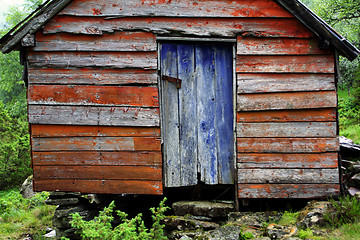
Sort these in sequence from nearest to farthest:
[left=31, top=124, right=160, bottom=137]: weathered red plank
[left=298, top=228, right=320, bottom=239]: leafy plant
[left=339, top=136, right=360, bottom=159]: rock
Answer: [left=298, top=228, right=320, bottom=239]: leafy plant → [left=31, top=124, right=160, bottom=137]: weathered red plank → [left=339, top=136, right=360, bottom=159]: rock

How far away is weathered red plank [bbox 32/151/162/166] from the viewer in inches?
182

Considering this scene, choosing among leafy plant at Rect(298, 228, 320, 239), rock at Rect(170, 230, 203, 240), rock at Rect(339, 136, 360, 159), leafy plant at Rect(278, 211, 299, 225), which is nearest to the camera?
leafy plant at Rect(298, 228, 320, 239)

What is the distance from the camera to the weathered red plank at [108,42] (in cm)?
451

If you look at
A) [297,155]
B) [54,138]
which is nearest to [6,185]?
[54,138]

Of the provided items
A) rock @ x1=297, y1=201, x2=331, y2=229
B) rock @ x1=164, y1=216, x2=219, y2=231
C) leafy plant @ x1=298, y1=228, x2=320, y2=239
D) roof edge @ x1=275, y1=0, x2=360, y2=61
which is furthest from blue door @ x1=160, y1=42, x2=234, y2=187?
leafy plant @ x1=298, y1=228, x2=320, y2=239

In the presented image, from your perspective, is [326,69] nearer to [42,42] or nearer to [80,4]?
[80,4]

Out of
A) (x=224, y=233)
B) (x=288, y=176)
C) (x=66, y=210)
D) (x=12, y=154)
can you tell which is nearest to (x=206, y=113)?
(x=288, y=176)

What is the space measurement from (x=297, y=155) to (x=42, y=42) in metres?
4.40

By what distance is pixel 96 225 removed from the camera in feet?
11.1

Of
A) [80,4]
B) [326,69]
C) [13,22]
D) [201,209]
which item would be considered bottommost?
[201,209]

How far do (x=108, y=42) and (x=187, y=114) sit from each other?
1699 millimetres

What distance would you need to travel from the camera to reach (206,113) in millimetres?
4789

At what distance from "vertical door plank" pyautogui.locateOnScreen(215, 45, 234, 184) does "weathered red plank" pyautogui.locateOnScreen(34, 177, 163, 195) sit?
1.14m

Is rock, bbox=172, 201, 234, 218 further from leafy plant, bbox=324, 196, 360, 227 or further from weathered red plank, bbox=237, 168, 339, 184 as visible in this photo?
leafy plant, bbox=324, 196, 360, 227
